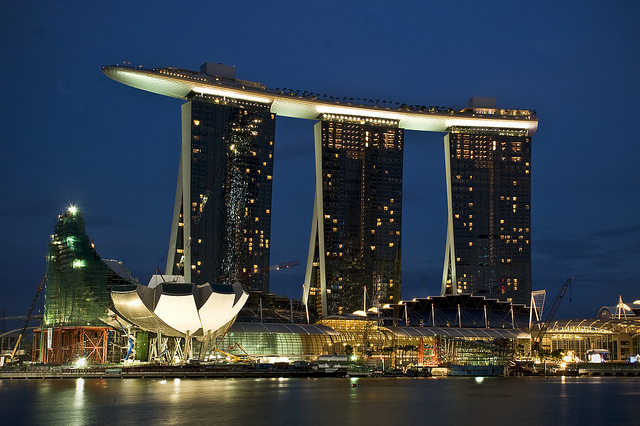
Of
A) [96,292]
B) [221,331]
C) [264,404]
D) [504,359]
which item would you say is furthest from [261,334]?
[264,404]

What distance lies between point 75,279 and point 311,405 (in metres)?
109

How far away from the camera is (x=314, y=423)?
209 feet

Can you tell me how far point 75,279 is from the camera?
175 metres

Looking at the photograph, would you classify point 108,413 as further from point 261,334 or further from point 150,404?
point 261,334

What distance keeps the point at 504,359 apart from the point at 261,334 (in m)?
49.5

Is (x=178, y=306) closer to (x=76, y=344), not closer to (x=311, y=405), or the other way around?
(x=76, y=344)

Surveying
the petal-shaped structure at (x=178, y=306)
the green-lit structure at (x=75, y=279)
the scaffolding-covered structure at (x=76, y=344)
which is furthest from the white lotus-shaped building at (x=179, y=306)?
the scaffolding-covered structure at (x=76, y=344)

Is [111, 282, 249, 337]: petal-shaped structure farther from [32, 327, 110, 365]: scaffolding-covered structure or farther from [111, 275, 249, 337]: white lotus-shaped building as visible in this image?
[32, 327, 110, 365]: scaffolding-covered structure

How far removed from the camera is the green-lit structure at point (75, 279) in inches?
6781

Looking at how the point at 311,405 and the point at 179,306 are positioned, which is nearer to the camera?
the point at 311,405

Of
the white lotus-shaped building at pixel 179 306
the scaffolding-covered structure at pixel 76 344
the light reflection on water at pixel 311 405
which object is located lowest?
the light reflection on water at pixel 311 405

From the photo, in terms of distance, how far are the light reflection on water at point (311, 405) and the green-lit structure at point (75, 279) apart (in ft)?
213

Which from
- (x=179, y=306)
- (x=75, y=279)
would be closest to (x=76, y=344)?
(x=75, y=279)

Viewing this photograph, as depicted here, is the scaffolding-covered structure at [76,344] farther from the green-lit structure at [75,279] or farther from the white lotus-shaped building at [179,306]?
the white lotus-shaped building at [179,306]
